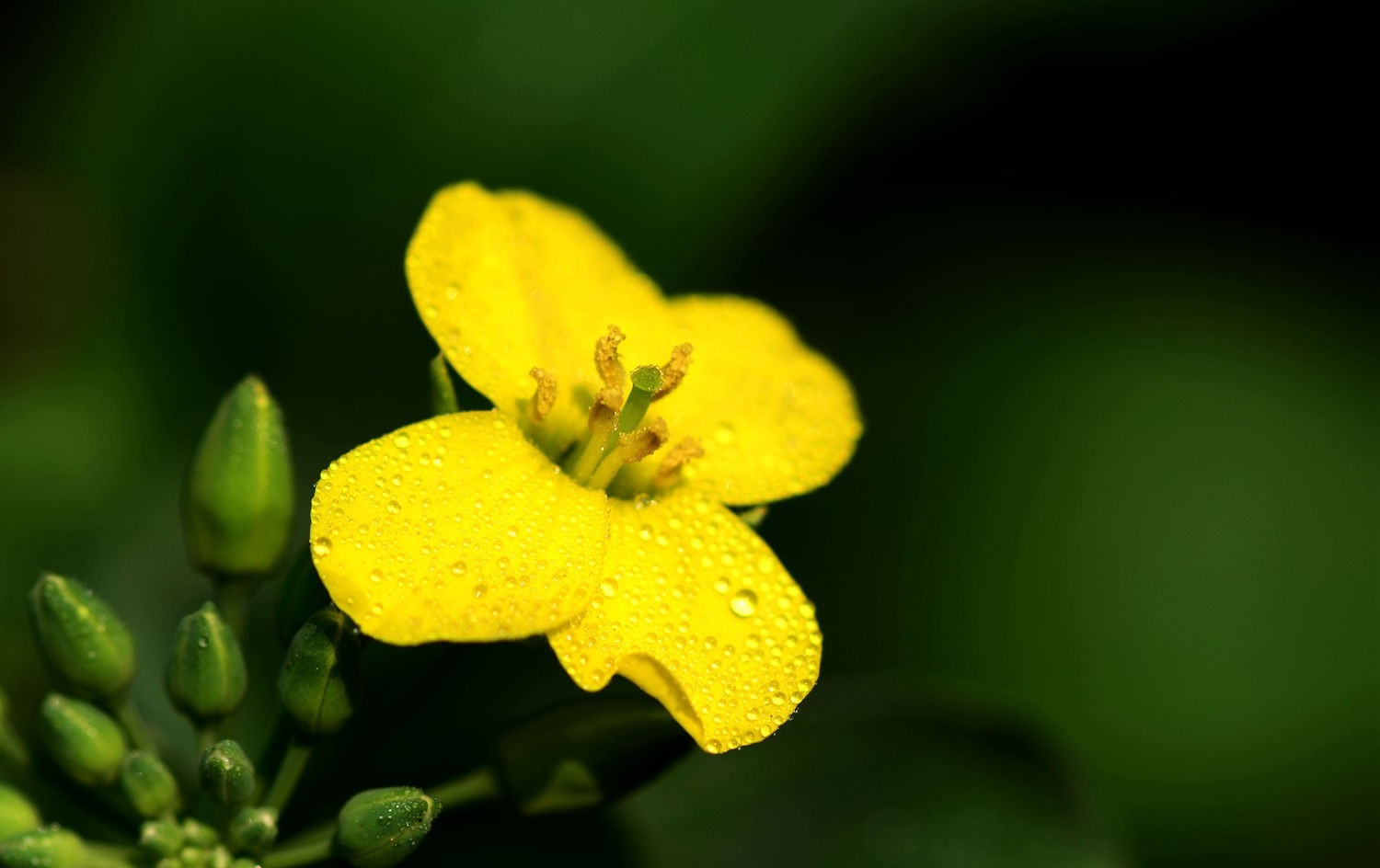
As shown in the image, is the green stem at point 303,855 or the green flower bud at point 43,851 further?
the green stem at point 303,855

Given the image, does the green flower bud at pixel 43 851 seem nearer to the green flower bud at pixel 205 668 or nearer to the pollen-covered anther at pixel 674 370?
the green flower bud at pixel 205 668

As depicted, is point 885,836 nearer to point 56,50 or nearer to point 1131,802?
point 1131,802

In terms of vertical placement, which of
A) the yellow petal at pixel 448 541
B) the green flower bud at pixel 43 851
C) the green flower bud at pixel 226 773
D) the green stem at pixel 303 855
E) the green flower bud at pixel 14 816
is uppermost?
the yellow petal at pixel 448 541

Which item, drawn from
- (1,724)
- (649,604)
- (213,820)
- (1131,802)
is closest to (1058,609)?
(1131,802)

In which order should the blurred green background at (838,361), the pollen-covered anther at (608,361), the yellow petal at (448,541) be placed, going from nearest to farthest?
the yellow petal at (448,541)
the pollen-covered anther at (608,361)
the blurred green background at (838,361)

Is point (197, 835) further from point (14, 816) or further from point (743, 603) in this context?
point (743, 603)

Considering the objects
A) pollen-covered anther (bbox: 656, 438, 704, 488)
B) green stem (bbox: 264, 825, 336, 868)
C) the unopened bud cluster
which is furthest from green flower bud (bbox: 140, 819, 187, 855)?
pollen-covered anther (bbox: 656, 438, 704, 488)

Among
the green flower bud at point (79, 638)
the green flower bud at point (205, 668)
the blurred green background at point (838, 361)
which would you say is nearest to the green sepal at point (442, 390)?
the green flower bud at point (205, 668)
